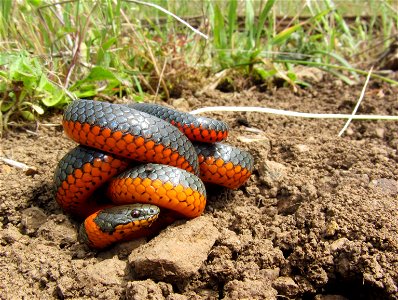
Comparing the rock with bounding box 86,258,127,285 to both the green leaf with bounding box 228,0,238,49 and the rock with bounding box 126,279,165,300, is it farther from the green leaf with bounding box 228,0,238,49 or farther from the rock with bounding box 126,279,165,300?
the green leaf with bounding box 228,0,238,49

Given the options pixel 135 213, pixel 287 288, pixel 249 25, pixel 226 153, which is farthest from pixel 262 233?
pixel 249 25

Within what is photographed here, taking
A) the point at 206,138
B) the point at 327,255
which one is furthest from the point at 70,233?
the point at 327,255

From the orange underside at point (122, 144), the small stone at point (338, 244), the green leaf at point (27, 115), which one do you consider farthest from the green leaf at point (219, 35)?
the small stone at point (338, 244)

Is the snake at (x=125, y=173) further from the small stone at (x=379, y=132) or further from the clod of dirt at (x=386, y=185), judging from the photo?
the small stone at (x=379, y=132)

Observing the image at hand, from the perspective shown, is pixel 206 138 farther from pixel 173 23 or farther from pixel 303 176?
pixel 173 23

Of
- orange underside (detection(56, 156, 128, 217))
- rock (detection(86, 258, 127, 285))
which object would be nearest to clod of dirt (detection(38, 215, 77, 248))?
orange underside (detection(56, 156, 128, 217))

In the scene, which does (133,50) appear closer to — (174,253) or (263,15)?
(263,15)
